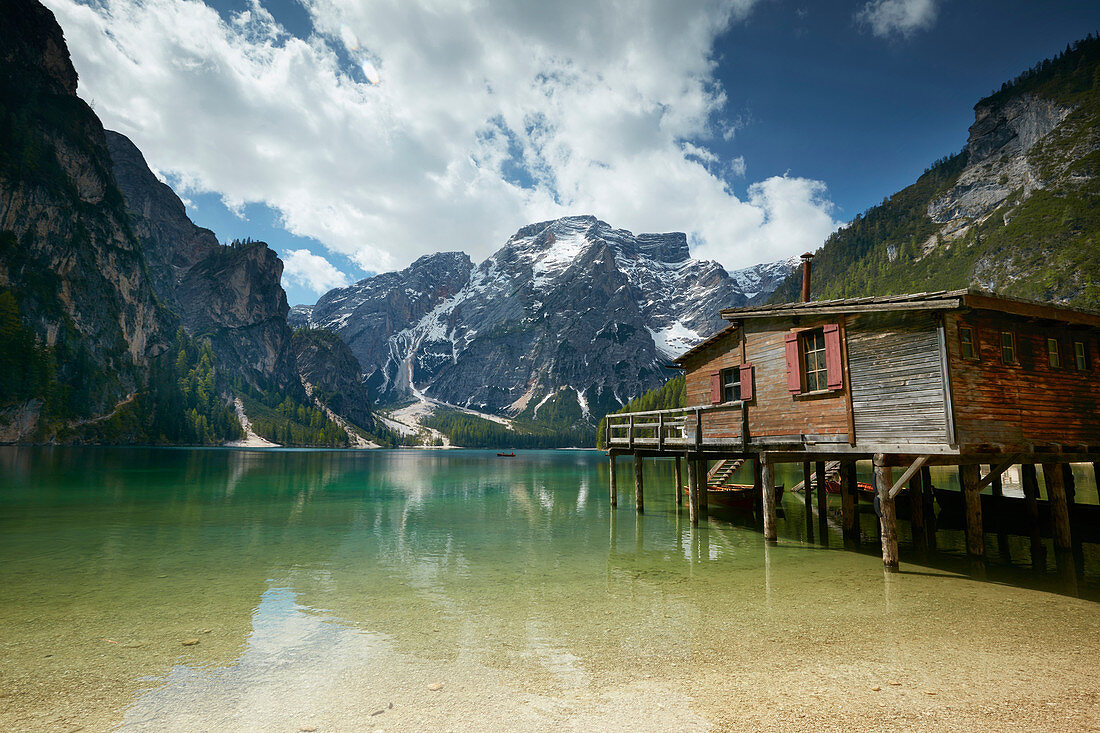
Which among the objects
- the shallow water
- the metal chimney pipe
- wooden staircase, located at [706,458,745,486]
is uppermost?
the metal chimney pipe

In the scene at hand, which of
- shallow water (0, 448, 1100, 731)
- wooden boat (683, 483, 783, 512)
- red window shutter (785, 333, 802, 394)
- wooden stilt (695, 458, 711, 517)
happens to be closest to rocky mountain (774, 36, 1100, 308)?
wooden boat (683, 483, 783, 512)

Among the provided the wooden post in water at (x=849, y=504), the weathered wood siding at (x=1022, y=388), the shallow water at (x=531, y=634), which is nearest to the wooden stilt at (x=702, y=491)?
the shallow water at (x=531, y=634)

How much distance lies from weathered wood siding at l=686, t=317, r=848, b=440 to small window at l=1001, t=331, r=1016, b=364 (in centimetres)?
489

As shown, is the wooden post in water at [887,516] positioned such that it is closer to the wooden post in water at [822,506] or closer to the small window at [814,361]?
the small window at [814,361]

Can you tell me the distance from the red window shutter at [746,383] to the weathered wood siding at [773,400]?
216mm

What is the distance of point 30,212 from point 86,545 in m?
199

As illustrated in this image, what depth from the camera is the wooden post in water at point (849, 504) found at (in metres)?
23.3

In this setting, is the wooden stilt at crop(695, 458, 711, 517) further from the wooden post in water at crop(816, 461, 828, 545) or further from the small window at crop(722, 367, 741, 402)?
the small window at crop(722, 367, 741, 402)

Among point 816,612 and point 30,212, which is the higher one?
point 30,212

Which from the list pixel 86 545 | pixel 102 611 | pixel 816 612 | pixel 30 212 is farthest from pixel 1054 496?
pixel 30 212

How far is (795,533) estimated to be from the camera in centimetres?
2588

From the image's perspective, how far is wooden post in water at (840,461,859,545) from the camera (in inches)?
918

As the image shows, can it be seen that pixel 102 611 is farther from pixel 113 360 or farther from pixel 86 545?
pixel 113 360

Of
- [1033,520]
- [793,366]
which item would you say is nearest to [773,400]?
[793,366]
